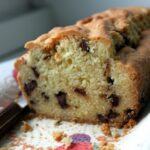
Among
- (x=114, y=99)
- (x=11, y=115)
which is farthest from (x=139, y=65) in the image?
(x=11, y=115)

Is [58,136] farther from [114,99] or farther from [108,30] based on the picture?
[108,30]

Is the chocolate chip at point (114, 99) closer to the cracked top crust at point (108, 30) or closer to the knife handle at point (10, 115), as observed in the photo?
the cracked top crust at point (108, 30)

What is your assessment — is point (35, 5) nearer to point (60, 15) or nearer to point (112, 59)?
point (60, 15)

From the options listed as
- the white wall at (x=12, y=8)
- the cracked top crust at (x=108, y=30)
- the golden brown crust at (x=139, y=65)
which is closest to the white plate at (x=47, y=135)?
the golden brown crust at (x=139, y=65)

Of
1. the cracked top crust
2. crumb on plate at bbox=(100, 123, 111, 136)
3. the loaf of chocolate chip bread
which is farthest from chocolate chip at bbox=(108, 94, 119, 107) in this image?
the cracked top crust

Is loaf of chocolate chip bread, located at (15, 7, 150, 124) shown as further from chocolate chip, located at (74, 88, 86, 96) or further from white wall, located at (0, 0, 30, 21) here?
white wall, located at (0, 0, 30, 21)

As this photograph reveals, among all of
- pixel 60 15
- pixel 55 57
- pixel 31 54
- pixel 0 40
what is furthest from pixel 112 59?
pixel 60 15
